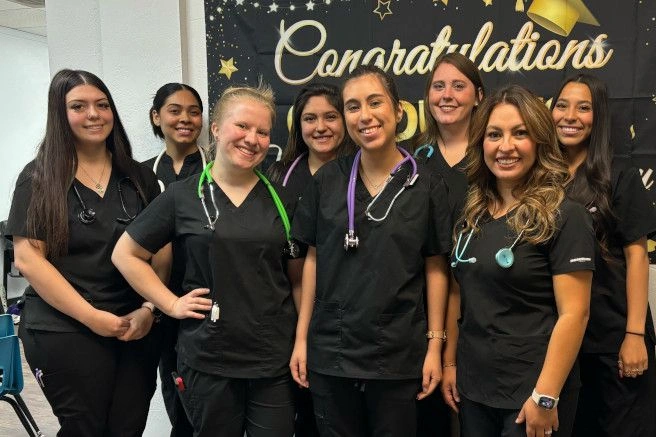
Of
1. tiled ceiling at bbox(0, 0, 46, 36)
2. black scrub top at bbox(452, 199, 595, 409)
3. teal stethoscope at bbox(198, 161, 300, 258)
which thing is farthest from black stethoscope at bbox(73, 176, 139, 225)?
tiled ceiling at bbox(0, 0, 46, 36)

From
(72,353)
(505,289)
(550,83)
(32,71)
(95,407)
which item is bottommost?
(95,407)

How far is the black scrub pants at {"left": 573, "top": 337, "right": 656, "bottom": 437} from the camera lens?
1761 millimetres

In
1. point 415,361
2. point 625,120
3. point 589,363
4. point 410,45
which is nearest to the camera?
point 415,361

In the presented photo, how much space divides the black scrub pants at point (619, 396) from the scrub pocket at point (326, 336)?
0.86m

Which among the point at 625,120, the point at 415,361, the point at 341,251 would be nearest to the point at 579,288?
the point at 415,361

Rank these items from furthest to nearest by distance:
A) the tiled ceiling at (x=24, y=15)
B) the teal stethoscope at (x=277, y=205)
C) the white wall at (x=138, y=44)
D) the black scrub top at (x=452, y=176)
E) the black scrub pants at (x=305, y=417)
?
the tiled ceiling at (x=24, y=15)
the white wall at (x=138, y=44)
the black scrub pants at (x=305, y=417)
the black scrub top at (x=452, y=176)
the teal stethoscope at (x=277, y=205)

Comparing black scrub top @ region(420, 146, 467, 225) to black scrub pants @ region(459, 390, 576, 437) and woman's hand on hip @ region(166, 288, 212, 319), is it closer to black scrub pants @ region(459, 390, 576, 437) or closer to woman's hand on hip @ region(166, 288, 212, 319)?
black scrub pants @ region(459, 390, 576, 437)

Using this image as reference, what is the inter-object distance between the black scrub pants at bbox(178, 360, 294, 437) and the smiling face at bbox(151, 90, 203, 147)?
3.69 ft

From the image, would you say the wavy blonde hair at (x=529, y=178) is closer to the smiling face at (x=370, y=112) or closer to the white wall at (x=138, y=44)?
the smiling face at (x=370, y=112)

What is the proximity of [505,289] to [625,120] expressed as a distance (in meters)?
1.18

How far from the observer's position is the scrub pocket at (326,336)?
1542mm

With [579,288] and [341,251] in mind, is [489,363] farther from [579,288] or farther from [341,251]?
[341,251]

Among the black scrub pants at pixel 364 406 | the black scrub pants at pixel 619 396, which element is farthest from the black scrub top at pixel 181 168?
the black scrub pants at pixel 619 396

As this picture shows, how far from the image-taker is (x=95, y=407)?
5.60 ft
